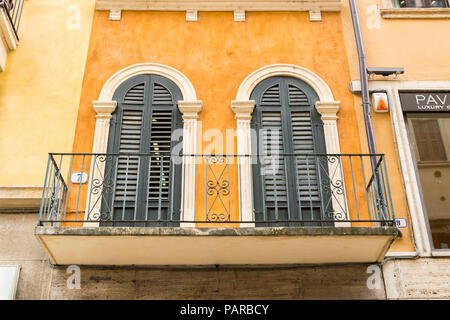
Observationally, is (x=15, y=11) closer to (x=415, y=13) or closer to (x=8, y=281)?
(x=8, y=281)

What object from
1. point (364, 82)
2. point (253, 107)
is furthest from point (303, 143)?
point (364, 82)

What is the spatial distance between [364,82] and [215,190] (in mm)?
3060

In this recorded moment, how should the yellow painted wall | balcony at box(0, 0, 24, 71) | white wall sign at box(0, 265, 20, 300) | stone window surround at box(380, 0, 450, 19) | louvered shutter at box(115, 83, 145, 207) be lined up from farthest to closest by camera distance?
stone window surround at box(380, 0, 450, 19) → balcony at box(0, 0, 24, 71) → the yellow painted wall → louvered shutter at box(115, 83, 145, 207) → white wall sign at box(0, 265, 20, 300)

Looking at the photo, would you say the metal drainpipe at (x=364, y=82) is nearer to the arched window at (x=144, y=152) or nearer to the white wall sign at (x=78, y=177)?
the arched window at (x=144, y=152)

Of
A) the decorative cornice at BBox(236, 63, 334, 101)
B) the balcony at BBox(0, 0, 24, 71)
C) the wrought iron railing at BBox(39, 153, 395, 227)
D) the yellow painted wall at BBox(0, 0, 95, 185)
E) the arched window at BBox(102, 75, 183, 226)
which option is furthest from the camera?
the decorative cornice at BBox(236, 63, 334, 101)

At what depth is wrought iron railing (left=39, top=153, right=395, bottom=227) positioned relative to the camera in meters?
7.10

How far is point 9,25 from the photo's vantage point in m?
8.14

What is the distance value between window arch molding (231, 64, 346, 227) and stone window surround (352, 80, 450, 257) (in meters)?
0.57

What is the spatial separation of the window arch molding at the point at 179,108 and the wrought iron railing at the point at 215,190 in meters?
0.02

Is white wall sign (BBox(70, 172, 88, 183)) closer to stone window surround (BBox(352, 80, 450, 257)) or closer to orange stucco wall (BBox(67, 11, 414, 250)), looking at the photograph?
orange stucco wall (BBox(67, 11, 414, 250))

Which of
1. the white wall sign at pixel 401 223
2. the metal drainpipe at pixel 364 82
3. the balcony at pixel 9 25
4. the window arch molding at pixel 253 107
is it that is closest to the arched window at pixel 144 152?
the window arch molding at pixel 253 107

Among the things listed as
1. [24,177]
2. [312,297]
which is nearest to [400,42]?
[312,297]

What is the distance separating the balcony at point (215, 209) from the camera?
622cm

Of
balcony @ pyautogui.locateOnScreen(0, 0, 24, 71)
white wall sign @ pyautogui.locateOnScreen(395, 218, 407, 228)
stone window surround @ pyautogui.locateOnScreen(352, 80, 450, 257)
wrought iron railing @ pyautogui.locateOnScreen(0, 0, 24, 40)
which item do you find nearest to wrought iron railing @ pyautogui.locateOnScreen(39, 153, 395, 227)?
white wall sign @ pyautogui.locateOnScreen(395, 218, 407, 228)
